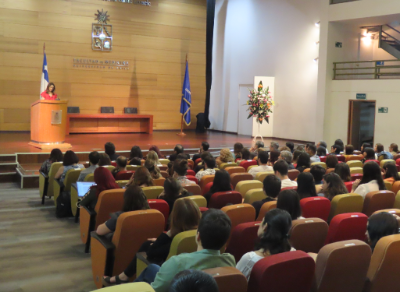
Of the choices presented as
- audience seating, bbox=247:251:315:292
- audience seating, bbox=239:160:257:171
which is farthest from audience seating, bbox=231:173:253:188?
audience seating, bbox=247:251:315:292

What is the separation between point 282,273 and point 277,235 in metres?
0.27

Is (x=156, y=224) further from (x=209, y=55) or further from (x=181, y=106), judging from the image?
(x=209, y=55)

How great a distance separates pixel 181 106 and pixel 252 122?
8.53 feet

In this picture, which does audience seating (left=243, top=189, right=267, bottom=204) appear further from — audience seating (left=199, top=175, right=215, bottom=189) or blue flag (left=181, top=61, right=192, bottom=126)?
blue flag (left=181, top=61, right=192, bottom=126)

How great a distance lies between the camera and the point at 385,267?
8.23 feet

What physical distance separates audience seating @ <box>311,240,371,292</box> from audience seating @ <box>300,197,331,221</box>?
1.17 m

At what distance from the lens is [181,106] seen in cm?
1472

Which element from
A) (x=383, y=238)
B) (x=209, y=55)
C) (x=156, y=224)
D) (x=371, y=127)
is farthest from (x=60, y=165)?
(x=209, y=55)

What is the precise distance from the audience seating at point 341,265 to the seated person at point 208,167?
3179mm

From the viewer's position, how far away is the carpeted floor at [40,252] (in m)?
3.58

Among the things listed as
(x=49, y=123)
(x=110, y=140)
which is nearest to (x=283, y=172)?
(x=49, y=123)

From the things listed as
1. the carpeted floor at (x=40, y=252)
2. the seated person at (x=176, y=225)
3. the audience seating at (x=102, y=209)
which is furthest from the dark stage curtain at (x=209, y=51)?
the seated person at (x=176, y=225)

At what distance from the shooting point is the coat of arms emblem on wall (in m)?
13.8

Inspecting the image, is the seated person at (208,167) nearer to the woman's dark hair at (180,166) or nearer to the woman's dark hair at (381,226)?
the woman's dark hair at (180,166)
